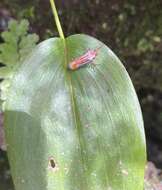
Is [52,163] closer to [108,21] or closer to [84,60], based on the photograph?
[84,60]

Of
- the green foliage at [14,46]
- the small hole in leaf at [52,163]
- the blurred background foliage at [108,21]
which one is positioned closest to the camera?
the small hole in leaf at [52,163]

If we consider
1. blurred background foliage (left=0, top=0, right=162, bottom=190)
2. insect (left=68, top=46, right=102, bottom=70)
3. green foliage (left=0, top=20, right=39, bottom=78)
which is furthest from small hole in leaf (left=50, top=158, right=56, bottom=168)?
blurred background foliage (left=0, top=0, right=162, bottom=190)

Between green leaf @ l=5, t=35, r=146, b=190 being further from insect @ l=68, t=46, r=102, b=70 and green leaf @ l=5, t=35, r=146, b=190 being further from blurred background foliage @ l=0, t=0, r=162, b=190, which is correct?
blurred background foliage @ l=0, t=0, r=162, b=190

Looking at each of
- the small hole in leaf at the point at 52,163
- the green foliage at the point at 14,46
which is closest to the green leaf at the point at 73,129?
the small hole in leaf at the point at 52,163

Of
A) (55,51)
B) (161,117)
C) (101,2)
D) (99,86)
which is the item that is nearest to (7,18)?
(101,2)

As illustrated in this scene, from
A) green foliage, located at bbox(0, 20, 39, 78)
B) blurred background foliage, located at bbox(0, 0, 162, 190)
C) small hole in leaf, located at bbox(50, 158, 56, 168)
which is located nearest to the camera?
small hole in leaf, located at bbox(50, 158, 56, 168)

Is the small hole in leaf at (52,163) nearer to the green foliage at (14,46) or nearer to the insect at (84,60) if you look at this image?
the insect at (84,60)

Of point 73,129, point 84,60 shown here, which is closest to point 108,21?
point 84,60
